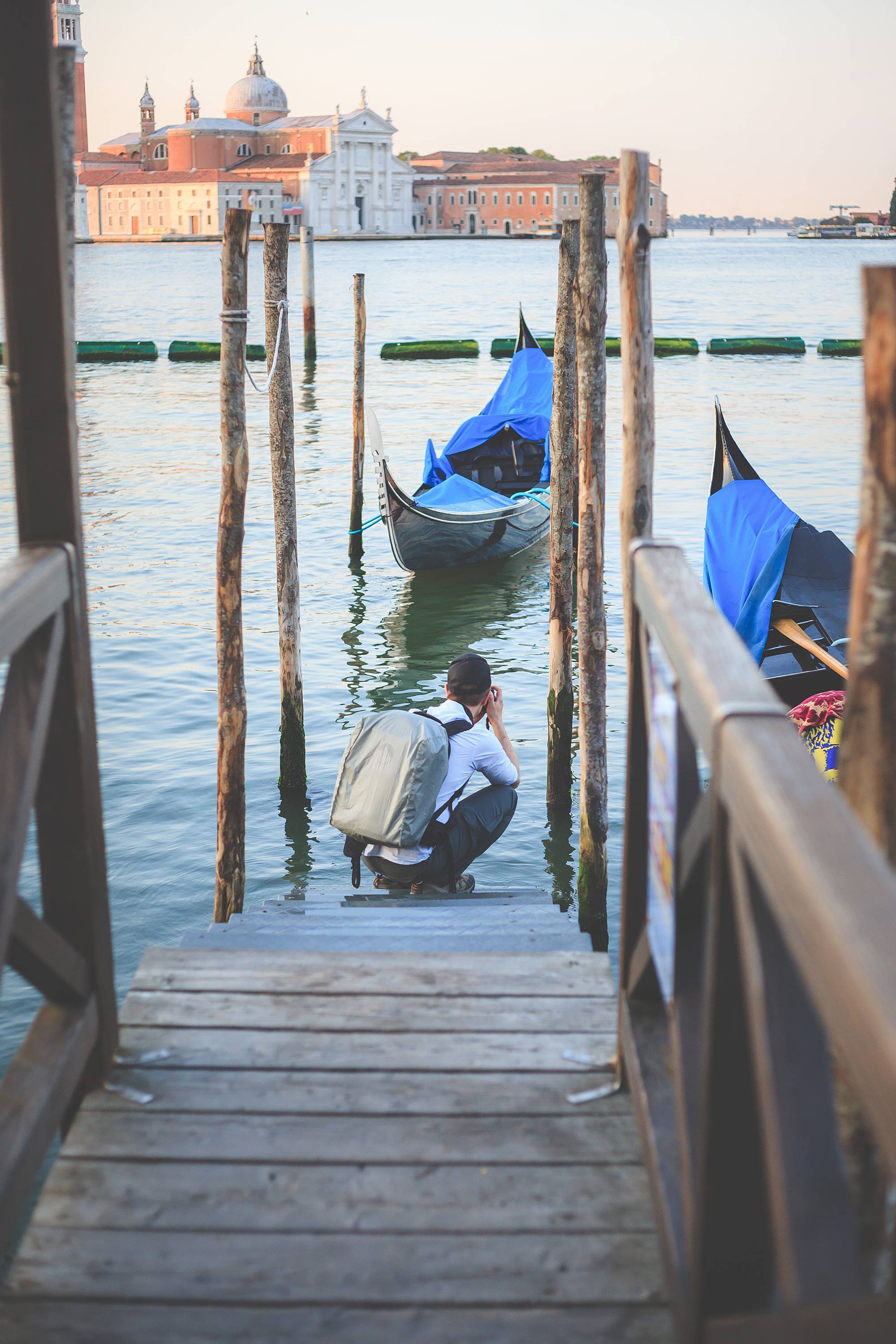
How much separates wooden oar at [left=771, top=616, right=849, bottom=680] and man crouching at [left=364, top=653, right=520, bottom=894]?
1.40 m

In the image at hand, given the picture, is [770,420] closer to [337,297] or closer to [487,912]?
[487,912]

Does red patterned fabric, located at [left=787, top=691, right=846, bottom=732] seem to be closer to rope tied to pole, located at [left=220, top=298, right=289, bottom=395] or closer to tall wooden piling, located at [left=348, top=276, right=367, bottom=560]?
rope tied to pole, located at [left=220, top=298, right=289, bottom=395]

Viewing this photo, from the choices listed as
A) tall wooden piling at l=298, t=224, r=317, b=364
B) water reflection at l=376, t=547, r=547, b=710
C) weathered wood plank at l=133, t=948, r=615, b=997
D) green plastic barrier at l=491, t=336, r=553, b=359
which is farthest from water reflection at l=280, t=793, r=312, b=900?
green plastic barrier at l=491, t=336, r=553, b=359

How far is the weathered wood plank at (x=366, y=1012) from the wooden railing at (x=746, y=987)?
9.9 inches

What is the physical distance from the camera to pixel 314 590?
6.91 m

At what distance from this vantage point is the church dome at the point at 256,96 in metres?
70.1

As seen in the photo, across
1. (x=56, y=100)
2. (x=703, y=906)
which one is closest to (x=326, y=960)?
(x=703, y=906)

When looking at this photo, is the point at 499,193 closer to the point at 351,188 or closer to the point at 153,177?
the point at 351,188

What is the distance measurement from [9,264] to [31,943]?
66 cm

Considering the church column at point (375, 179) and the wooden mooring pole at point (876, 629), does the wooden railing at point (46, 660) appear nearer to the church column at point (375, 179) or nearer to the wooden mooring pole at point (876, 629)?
the wooden mooring pole at point (876, 629)

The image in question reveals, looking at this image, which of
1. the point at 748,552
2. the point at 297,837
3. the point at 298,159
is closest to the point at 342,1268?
the point at 297,837

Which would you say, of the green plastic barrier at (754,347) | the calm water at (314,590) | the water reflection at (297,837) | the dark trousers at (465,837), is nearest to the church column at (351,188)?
the calm water at (314,590)

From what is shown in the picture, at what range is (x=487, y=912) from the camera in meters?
2.46

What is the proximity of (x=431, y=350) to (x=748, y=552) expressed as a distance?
13379mm
